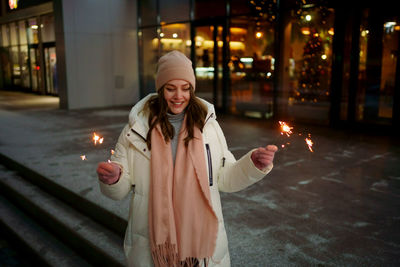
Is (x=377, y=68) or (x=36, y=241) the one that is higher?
(x=377, y=68)

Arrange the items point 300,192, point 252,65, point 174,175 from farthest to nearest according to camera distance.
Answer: point 252,65 → point 300,192 → point 174,175

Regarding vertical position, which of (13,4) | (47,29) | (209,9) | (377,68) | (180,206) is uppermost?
(13,4)

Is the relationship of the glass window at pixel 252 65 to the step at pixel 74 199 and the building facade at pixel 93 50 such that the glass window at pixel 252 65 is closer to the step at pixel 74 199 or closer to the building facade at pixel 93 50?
the building facade at pixel 93 50

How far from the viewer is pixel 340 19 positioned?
912 centimetres

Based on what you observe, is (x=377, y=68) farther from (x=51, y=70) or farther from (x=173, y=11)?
(x=51, y=70)

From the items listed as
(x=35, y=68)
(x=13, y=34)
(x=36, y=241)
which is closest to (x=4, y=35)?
(x=13, y=34)

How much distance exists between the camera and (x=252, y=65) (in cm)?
1121

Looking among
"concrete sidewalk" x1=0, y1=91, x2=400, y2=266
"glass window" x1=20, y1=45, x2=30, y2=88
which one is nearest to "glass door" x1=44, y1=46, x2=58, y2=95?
"glass window" x1=20, y1=45, x2=30, y2=88

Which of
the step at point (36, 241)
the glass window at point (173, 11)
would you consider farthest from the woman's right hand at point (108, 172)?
the glass window at point (173, 11)

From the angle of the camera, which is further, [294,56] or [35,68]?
[35,68]

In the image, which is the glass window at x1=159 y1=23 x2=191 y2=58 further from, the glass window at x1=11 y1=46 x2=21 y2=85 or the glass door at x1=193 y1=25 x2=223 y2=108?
the glass window at x1=11 y1=46 x2=21 y2=85

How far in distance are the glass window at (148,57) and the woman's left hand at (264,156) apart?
13.4 meters

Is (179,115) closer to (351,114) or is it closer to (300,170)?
(300,170)

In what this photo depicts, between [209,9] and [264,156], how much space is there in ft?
36.5
